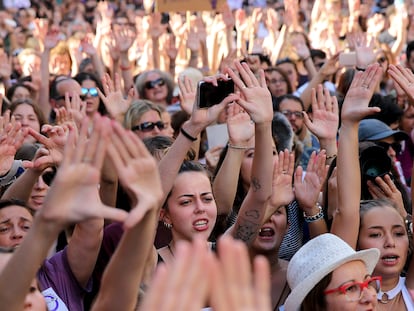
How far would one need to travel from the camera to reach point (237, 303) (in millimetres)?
1708

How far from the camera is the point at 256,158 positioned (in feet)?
12.5

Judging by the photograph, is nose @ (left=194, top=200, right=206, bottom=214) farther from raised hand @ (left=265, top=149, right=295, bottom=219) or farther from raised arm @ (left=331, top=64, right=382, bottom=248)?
raised arm @ (left=331, top=64, right=382, bottom=248)

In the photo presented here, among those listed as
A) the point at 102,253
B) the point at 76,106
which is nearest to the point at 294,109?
the point at 76,106

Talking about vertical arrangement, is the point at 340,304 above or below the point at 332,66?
below

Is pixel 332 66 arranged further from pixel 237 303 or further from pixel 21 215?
pixel 237 303

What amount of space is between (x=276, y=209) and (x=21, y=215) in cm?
103

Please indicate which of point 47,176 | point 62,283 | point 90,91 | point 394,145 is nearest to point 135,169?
point 62,283

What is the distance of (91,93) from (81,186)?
14.7 feet

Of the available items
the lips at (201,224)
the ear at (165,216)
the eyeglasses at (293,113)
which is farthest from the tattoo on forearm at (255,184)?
the eyeglasses at (293,113)

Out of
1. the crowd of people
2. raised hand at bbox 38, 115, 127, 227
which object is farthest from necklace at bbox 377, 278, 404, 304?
raised hand at bbox 38, 115, 127, 227

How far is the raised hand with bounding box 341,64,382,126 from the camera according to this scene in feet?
13.3

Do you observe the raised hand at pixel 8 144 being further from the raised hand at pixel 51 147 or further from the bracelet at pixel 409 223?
the bracelet at pixel 409 223

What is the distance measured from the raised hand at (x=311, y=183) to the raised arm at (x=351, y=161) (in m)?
0.13

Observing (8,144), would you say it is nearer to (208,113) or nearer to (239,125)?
(208,113)
